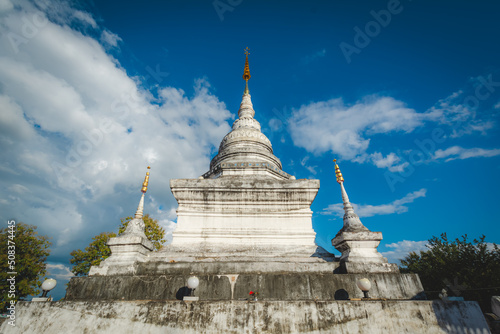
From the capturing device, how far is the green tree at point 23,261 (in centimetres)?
1639

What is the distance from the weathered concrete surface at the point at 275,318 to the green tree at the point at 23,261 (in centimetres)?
1661

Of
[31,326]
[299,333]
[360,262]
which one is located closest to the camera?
[299,333]

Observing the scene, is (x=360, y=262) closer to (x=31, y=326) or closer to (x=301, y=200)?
(x=301, y=200)

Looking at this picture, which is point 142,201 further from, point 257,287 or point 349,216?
point 349,216

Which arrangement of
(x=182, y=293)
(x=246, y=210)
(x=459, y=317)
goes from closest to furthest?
(x=459, y=317) < (x=182, y=293) < (x=246, y=210)

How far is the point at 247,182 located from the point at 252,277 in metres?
4.30

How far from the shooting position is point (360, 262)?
7074 mm

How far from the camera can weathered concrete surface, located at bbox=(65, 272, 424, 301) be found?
6.32 m

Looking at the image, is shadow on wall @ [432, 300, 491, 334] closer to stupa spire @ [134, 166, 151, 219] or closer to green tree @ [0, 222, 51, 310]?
stupa spire @ [134, 166, 151, 219]

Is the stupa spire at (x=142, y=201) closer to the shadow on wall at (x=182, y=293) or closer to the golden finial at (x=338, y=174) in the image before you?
the shadow on wall at (x=182, y=293)

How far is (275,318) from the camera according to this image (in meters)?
4.86

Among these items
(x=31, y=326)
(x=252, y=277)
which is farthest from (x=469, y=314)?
(x=31, y=326)

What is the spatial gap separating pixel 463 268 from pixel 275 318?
2397cm

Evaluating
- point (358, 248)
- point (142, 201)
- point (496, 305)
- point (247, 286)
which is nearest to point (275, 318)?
point (247, 286)
